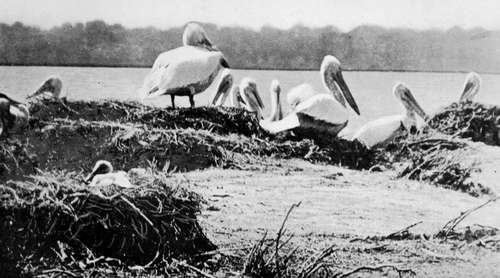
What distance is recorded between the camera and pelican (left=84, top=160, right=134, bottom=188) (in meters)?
1.85

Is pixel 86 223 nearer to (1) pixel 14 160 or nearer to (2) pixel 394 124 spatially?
(1) pixel 14 160

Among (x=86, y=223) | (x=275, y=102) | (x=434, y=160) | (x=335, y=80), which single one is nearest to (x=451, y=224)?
(x=434, y=160)

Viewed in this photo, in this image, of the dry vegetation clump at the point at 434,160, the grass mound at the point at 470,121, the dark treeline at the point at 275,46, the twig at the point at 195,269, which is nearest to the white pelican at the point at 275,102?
the dark treeline at the point at 275,46

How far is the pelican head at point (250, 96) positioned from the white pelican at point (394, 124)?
1.24ft

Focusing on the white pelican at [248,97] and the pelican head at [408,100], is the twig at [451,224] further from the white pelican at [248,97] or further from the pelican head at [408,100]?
the white pelican at [248,97]

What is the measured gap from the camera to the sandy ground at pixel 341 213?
204cm

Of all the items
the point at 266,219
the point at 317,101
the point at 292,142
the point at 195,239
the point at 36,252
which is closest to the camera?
the point at 36,252

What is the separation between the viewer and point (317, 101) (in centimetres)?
262

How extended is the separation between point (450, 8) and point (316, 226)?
3.08ft

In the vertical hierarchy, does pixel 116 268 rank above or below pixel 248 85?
below

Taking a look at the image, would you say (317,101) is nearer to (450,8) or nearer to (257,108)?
(257,108)

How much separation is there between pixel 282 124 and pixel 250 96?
0.17 m

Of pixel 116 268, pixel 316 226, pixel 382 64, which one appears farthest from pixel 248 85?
pixel 116 268

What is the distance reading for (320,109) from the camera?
102 inches
